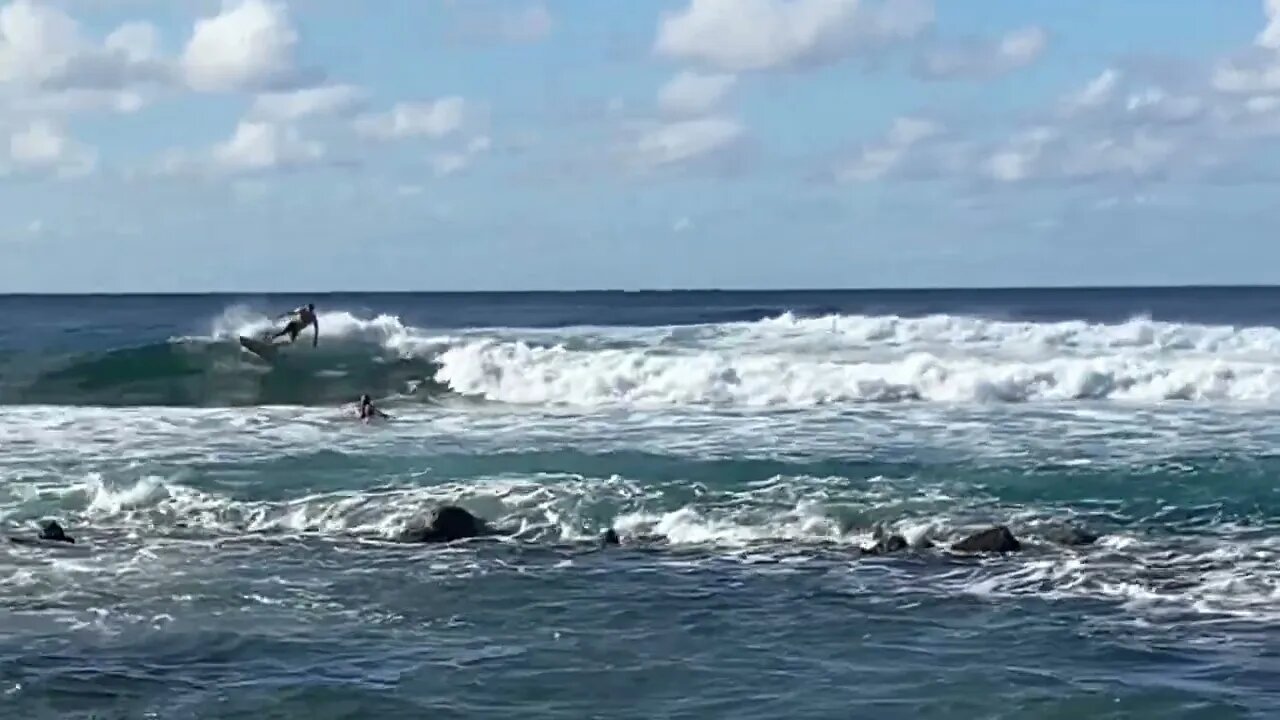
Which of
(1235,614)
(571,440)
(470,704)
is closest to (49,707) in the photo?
(470,704)

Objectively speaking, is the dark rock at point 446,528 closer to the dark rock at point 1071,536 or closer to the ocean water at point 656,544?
the ocean water at point 656,544

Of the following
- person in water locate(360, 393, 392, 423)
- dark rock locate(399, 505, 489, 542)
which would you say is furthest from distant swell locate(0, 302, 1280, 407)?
dark rock locate(399, 505, 489, 542)

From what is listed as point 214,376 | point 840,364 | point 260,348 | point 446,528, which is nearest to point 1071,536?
point 446,528

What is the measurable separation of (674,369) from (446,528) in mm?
15832

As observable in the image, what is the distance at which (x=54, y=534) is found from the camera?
16891 mm

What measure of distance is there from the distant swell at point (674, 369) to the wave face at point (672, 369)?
0.05 meters

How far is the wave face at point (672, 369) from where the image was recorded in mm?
30438

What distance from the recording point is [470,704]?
10.9 meters

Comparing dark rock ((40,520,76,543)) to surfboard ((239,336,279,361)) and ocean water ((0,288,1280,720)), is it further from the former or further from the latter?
surfboard ((239,336,279,361))

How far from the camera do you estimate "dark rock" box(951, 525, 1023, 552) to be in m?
15.6

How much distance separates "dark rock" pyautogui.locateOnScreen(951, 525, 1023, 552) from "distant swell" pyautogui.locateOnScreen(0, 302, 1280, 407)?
13836 millimetres

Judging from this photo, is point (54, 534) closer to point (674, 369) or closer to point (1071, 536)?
point (1071, 536)

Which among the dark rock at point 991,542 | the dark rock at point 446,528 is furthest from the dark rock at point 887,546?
the dark rock at point 446,528

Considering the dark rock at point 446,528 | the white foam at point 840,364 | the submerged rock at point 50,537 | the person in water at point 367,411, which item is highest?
the white foam at point 840,364
